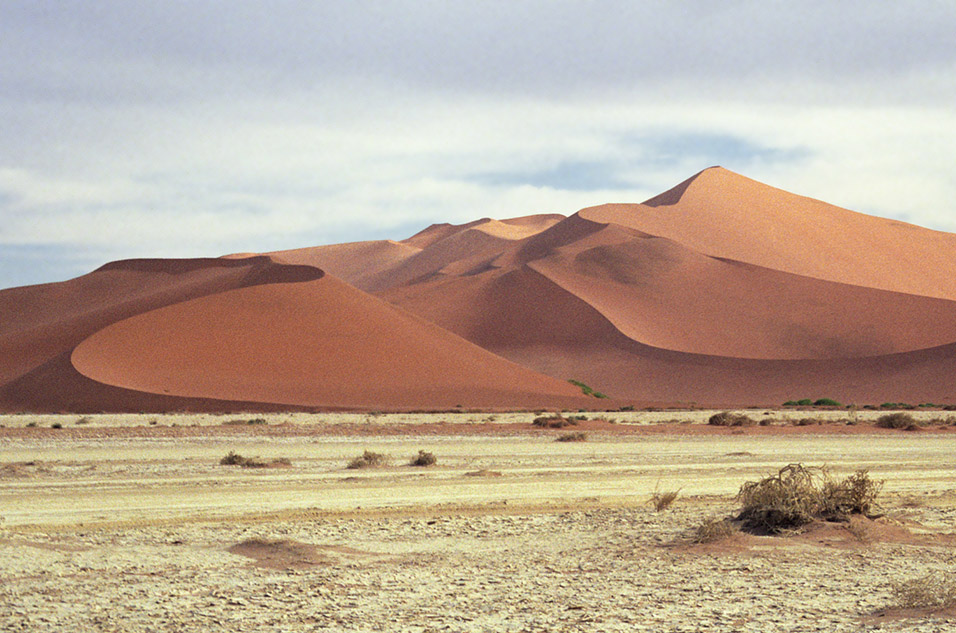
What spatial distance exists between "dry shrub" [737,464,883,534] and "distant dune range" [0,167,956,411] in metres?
48.0

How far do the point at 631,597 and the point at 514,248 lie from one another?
111728mm

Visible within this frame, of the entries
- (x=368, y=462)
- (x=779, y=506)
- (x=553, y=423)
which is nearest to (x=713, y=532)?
(x=779, y=506)

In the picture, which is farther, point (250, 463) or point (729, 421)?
point (729, 421)

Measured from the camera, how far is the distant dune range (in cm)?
6594

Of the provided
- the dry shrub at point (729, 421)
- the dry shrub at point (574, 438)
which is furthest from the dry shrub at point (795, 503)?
the dry shrub at point (729, 421)

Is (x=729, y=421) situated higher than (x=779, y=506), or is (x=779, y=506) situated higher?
(x=779, y=506)

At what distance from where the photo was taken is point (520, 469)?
827 inches

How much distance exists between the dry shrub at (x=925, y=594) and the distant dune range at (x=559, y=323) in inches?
2029

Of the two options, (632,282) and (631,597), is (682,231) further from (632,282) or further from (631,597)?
(631,597)

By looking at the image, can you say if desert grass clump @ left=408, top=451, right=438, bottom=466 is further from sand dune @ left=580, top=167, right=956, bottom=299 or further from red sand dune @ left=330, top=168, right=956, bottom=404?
sand dune @ left=580, top=167, right=956, bottom=299

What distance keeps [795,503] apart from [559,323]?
8200 cm

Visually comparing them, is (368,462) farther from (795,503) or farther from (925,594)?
(925,594)

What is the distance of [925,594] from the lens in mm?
8461

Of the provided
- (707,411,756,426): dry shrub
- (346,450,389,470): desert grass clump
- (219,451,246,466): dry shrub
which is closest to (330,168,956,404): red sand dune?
(707,411,756,426): dry shrub
